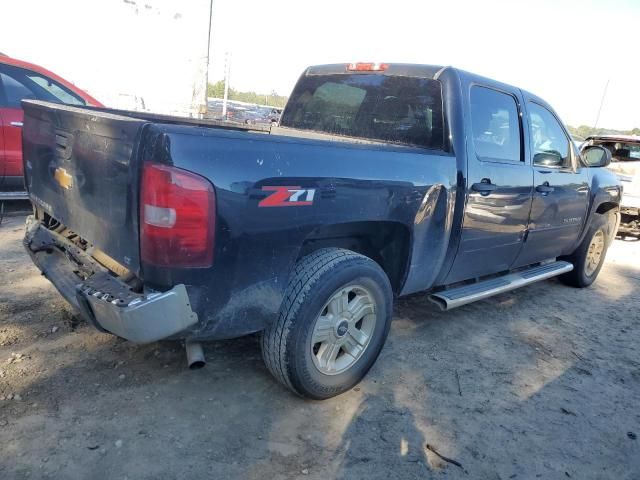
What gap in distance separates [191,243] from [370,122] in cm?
210

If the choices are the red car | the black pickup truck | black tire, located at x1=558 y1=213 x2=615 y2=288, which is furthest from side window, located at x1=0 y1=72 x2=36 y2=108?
black tire, located at x1=558 y1=213 x2=615 y2=288

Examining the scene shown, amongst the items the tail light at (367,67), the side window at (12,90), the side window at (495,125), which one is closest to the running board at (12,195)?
the side window at (12,90)

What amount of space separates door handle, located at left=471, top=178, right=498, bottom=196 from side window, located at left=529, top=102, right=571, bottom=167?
79 cm

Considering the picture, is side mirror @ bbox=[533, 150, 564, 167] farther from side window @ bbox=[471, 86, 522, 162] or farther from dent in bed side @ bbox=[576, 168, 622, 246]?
dent in bed side @ bbox=[576, 168, 622, 246]

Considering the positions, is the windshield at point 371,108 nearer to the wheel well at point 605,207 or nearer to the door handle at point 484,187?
the door handle at point 484,187

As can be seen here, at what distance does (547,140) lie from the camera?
4.41 meters

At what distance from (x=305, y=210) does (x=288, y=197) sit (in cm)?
14

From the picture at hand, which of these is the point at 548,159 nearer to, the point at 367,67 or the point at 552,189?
the point at 552,189

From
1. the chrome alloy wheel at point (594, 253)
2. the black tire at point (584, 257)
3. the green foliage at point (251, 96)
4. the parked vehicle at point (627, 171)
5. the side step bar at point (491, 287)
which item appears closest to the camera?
the side step bar at point (491, 287)

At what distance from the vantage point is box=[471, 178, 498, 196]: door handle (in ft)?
11.2

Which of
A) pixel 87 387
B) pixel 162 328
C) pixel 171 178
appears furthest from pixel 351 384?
pixel 171 178

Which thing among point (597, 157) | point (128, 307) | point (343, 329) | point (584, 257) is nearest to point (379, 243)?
point (343, 329)

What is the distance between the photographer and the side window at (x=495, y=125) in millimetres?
3545

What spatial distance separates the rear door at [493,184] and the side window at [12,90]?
529cm
